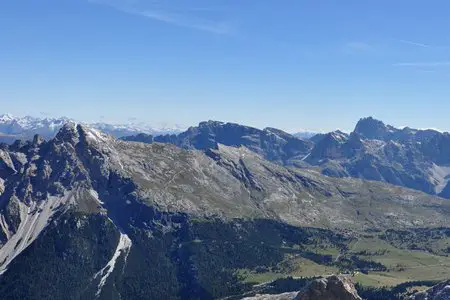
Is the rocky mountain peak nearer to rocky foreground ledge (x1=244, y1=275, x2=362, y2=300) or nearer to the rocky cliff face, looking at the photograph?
rocky foreground ledge (x1=244, y1=275, x2=362, y2=300)

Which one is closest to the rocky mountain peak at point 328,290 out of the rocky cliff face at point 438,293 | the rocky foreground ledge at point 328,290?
the rocky foreground ledge at point 328,290

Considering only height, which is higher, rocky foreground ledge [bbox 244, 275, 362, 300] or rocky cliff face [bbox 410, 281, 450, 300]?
rocky foreground ledge [bbox 244, 275, 362, 300]

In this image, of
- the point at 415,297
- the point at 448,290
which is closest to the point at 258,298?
the point at 415,297

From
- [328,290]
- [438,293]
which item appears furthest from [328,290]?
[438,293]

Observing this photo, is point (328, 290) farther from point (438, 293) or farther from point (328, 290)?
point (438, 293)

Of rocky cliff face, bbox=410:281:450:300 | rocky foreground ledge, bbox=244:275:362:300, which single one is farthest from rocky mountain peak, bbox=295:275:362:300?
rocky cliff face, bbox=410:281:450:300

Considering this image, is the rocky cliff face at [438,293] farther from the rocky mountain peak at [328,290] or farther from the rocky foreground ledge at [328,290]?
the rocky mountain peak at [328,290]

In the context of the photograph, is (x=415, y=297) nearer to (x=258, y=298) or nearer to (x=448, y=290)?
(x=448, y=290)

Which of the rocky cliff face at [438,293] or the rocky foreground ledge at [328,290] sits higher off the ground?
the rocky foreground ledge at [328,290]

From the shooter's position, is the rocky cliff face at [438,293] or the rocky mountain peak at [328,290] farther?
the rocky cliff face at [438,293]

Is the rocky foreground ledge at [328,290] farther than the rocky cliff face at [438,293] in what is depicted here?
No

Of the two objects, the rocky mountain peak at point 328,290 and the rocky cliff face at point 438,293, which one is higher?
the rocky mountain peak at point 328,290
